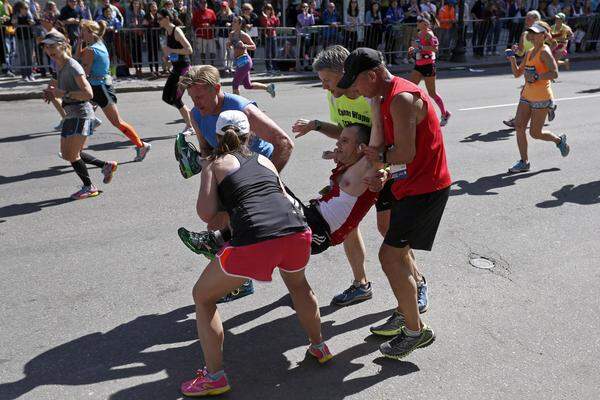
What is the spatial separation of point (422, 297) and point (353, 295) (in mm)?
512

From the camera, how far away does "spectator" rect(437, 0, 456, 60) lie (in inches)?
763

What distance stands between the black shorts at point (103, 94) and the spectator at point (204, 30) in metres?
8.07

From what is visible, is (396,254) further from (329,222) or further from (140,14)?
(140,14)

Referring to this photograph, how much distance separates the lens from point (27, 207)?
6.73 m

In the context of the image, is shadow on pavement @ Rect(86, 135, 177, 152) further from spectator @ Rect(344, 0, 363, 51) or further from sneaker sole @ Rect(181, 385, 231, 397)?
spectator @ Rect(344, 0, 363, 51)

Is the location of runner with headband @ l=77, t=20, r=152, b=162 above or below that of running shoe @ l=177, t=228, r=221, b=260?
above

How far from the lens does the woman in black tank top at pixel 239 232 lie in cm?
343

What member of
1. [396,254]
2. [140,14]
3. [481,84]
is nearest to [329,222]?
[396,254]

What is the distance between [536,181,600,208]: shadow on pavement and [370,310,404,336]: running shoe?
3.29 m

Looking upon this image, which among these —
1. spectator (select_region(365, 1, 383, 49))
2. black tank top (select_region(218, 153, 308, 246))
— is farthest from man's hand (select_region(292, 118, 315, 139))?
spectator (select_region(365, 1, 383, 49))

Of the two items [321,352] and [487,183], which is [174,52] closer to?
[487,183]

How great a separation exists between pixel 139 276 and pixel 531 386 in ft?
10.1

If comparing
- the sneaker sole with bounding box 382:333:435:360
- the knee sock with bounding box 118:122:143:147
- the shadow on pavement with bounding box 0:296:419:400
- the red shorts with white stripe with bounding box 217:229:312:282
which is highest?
the red shorts with white stripe with bounding box 217:229:312:282

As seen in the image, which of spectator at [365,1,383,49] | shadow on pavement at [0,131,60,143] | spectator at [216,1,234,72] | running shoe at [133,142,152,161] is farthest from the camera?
spectator at [365,1,383,49]
